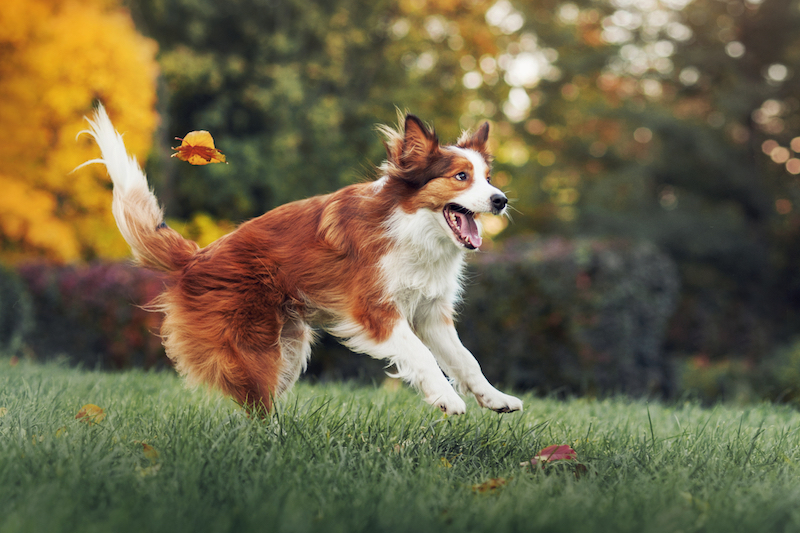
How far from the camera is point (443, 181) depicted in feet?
12.8

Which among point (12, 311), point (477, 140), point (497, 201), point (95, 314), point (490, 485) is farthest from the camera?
point (12, 311)

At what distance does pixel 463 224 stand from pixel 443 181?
0.84ft

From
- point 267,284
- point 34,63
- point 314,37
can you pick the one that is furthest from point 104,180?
point 267,284

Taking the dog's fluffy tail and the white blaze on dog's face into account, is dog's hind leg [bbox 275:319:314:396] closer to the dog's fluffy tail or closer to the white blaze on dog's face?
the dog's fluffy tail

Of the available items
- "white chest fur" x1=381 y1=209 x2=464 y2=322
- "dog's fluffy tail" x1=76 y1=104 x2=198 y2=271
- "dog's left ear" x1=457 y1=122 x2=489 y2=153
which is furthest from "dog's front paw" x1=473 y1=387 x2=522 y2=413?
"dog's fluffy tail" x1=76 y1=104 x2=198 y2=271

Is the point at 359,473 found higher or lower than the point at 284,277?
lower

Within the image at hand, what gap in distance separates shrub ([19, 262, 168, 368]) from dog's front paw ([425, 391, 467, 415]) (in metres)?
5.93

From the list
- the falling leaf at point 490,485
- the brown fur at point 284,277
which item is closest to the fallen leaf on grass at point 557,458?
the falling leaf at point 490,485

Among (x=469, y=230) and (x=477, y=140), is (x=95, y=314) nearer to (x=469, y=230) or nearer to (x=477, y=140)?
(x=477, y=140)

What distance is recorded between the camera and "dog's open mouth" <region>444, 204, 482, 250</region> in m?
3.84

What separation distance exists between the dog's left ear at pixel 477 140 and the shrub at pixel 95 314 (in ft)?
17.8

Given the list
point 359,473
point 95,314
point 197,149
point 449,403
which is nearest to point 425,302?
point 449,403

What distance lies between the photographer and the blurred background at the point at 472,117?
39.3ft

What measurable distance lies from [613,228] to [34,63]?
11891 mm
